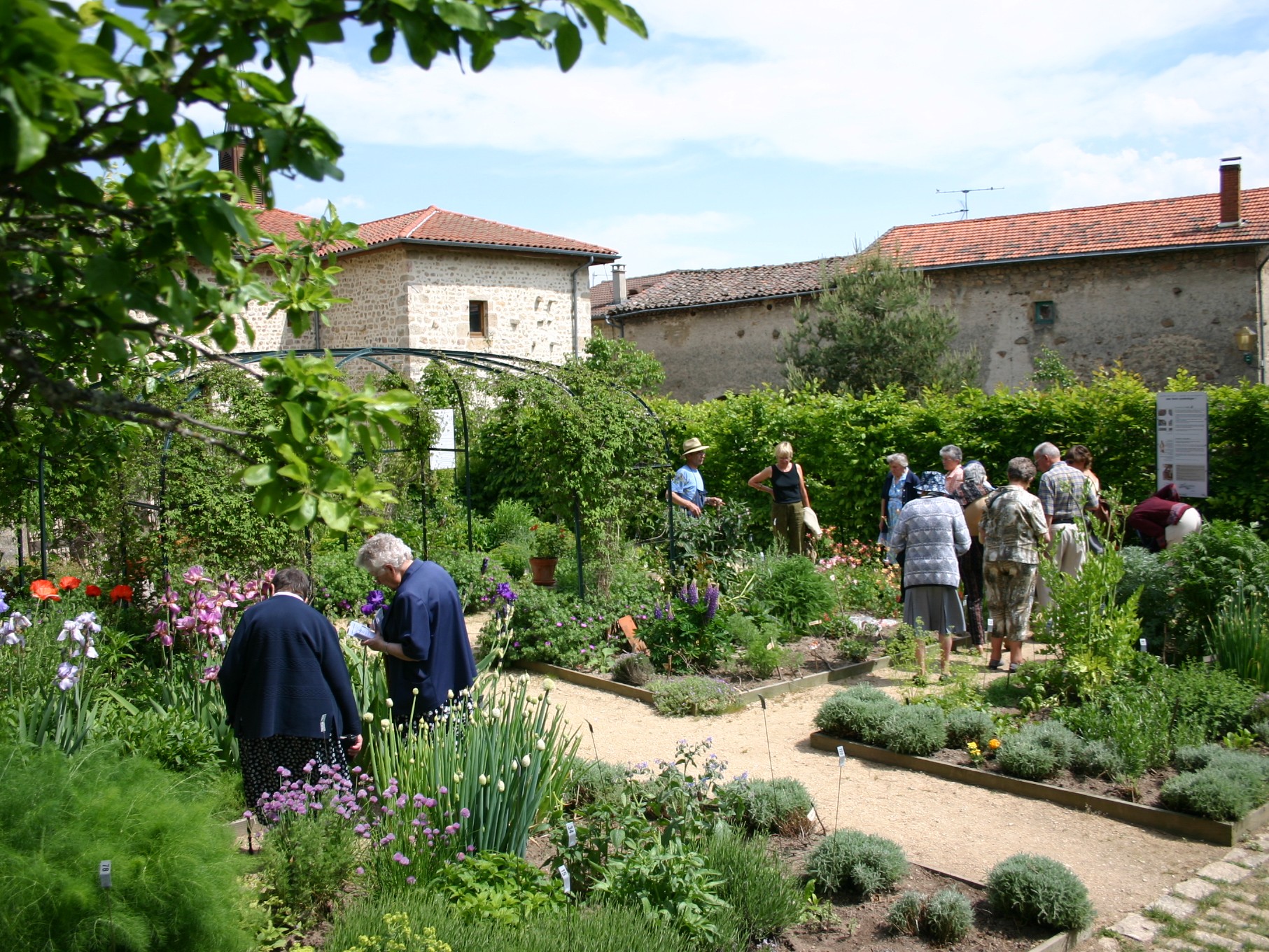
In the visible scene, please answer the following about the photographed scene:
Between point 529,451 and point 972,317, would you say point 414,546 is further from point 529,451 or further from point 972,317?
point 972,317

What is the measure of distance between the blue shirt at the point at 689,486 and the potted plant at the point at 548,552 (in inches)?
50.6

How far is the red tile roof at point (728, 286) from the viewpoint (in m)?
22.9

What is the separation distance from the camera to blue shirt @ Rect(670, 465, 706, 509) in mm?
10562

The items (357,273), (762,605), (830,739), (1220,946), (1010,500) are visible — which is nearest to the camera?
(1220,946)

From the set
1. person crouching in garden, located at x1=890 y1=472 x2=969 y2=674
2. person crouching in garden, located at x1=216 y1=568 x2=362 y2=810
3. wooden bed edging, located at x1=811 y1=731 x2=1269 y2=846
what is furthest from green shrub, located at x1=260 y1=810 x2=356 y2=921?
person crouching in garden, located at x1=890 y1=472 x2=969 y2=674

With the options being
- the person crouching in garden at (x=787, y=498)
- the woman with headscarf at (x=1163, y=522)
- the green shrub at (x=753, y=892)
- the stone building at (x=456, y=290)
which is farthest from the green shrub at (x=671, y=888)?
the stone building at (x=456, y=290)

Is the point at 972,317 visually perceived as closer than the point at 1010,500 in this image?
No

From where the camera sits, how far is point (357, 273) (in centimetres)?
2331

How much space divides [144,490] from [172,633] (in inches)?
56.4

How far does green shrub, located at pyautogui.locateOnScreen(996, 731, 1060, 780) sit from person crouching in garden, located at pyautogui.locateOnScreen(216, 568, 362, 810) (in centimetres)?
348

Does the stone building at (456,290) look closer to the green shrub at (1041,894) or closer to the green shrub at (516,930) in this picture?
the green shrub at (516,930)

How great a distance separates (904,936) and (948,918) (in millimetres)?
193

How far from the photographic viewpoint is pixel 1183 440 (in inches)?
348

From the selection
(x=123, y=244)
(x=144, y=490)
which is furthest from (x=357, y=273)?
(x=123, y=244)
